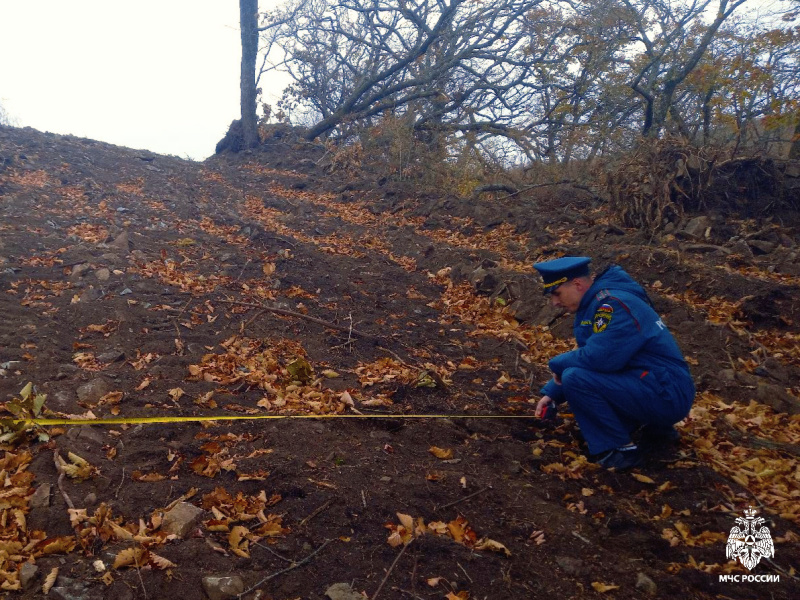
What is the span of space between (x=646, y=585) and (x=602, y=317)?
1.52 metres

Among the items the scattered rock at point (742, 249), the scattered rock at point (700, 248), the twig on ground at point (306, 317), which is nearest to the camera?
the twig on ground at point (306, 317)

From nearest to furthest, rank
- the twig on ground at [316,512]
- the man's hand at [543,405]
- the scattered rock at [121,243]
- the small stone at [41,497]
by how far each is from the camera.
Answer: the small stone at [41,497] < the twig on ground at [316,512] < the man's hand at [543,405] < the scattered rock at [121,243]

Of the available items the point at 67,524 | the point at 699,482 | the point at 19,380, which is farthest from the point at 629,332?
the point at 19,380

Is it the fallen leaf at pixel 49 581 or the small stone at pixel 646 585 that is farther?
the small stone at pixel 646 585

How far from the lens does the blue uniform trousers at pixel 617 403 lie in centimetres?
341

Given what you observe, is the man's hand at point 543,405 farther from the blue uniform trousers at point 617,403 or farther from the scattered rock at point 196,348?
the scattered rock at point 196,348

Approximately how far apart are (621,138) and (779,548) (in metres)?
13.0

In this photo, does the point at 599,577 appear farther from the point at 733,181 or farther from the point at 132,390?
the point at 733,181

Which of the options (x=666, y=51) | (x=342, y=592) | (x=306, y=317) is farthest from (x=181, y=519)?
(x=666, y=51)

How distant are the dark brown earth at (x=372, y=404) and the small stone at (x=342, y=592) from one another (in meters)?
0.04

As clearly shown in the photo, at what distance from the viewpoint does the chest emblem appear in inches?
136

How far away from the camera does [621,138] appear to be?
1407 cm

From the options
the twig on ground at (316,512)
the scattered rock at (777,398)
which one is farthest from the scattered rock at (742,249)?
the twig on ground at (316,512)

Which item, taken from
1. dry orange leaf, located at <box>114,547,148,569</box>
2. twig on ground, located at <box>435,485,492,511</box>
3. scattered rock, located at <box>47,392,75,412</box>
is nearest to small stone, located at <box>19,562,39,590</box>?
dry orange leaf, located at <box>114,547,148,569</box>
